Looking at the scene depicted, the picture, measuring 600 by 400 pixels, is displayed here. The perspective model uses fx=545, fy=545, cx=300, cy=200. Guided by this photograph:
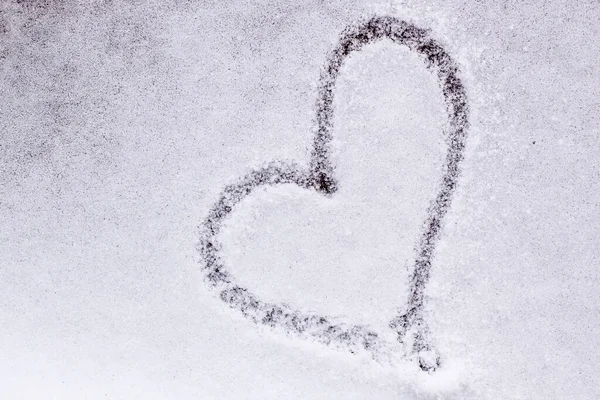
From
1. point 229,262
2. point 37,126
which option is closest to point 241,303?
point 229,262

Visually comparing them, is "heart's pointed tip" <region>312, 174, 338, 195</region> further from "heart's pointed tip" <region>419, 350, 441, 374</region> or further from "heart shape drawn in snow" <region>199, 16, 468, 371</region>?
"heart's pointed tip" <region>419, 350, 441, 374</region>

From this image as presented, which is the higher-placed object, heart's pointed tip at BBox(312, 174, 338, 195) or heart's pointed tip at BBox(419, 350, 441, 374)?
heart's pointed tip at BBox(312, 174, 338, 195)

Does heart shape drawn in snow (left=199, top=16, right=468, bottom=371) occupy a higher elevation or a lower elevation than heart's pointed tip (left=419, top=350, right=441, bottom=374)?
higher

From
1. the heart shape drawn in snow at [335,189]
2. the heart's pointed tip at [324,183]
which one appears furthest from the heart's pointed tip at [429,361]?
the heart's pointed tip at [324,183]

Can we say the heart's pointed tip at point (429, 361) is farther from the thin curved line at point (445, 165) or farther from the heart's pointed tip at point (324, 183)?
the heart's pointed tip at point (324, 183)

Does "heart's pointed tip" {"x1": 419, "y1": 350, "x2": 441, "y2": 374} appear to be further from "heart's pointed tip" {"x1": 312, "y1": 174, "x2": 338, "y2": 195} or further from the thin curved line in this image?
"heart's pointed tip" {"x1": 312, "y1": 174, "x2": 338, "y2": 195}

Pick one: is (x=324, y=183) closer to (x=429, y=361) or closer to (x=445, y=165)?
(x=445, y=165)

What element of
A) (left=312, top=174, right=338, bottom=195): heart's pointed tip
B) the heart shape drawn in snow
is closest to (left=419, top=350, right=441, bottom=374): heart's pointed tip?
the heart shape drawn in snow

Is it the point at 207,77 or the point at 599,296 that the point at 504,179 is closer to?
the point at 599,296
